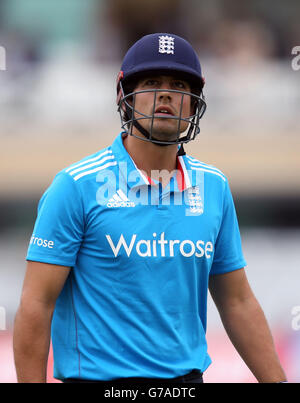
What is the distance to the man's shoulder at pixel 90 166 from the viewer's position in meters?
2.04

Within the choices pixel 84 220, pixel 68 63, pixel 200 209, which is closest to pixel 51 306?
pixel 84 220

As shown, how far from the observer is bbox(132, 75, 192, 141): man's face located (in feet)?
6.85

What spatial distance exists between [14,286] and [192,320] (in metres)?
5.46

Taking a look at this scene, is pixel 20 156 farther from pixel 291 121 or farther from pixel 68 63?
pixel 291 121

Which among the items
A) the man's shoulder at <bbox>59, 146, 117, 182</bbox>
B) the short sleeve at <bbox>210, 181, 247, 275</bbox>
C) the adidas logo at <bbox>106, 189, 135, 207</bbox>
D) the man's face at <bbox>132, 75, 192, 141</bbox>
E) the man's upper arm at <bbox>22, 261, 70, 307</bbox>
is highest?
the man's face at <bbox>132, 75, 192, 141</bbox>

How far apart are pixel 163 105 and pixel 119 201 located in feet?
1.02

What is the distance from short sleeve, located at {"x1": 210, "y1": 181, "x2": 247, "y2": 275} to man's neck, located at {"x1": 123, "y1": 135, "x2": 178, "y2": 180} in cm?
23

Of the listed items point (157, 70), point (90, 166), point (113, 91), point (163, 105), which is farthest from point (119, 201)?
point (113, 91)

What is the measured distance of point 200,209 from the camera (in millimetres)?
2158

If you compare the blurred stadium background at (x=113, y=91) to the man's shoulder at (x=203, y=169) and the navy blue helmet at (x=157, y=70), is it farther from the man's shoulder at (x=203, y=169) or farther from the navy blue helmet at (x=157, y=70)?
the navy blue helmet at (x=157, y=70)

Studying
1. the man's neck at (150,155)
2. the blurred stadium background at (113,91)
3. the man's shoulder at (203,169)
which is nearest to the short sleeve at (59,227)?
the man's neck at (150,155)

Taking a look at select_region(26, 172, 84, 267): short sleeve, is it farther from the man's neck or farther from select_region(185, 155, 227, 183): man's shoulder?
select_region(185, 155, 227, 183): man's shoulder

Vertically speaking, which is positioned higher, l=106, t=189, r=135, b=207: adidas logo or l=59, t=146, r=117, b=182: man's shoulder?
l=59, t=146, r=117, b=182: man's shoulder

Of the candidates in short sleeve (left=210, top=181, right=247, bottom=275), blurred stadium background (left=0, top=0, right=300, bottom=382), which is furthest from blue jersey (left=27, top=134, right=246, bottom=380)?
blurred stadium background (left=0, top=0, right=300, bottom=382)
